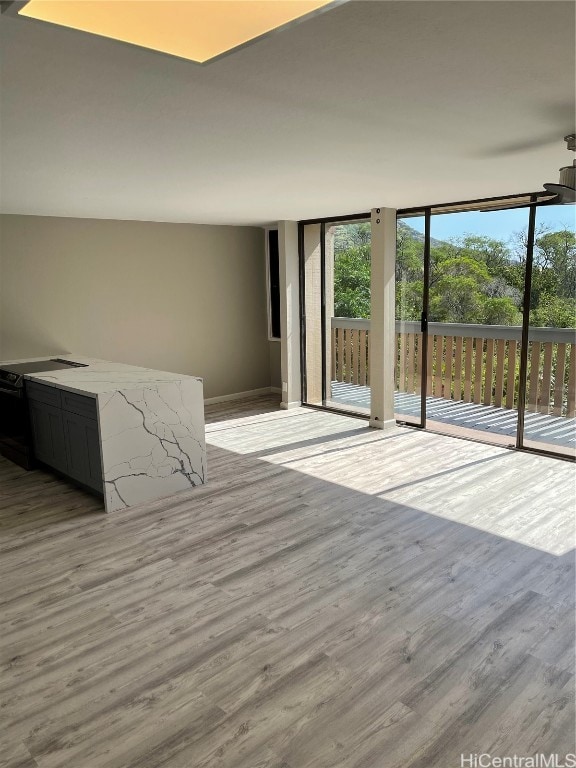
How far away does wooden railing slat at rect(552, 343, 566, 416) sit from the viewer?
4887 mm

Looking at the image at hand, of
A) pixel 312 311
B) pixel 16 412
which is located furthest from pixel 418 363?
pixel 16 412

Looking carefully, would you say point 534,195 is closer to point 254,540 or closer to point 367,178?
point 367,178

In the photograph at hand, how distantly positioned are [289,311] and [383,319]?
57.4 inches

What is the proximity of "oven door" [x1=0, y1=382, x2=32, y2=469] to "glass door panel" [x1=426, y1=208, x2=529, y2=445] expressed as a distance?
3924 millimetres

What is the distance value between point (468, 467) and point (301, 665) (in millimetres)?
2844

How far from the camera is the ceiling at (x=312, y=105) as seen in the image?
1.65 m

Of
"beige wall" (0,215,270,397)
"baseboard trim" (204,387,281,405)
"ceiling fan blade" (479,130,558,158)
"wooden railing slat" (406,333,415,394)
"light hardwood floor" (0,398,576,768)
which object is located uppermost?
"ceiling fan blade" (479,130,558,158)

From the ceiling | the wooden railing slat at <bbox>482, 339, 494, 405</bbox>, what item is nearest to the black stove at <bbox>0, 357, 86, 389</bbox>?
the ceiling

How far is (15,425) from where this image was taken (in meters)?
4.95

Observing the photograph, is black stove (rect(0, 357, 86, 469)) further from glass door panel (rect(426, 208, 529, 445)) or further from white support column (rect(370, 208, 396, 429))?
glass door panel (rect(426, 208, 529, 445))

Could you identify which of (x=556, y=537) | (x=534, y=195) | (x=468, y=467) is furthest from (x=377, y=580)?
(x=534, y=195)

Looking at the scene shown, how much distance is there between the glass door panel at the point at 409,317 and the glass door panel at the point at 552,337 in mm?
1183

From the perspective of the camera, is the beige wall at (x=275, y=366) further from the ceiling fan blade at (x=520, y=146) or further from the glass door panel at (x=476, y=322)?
the ceiling fan blade at (x=520, y=146)

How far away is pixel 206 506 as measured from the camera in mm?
4148
